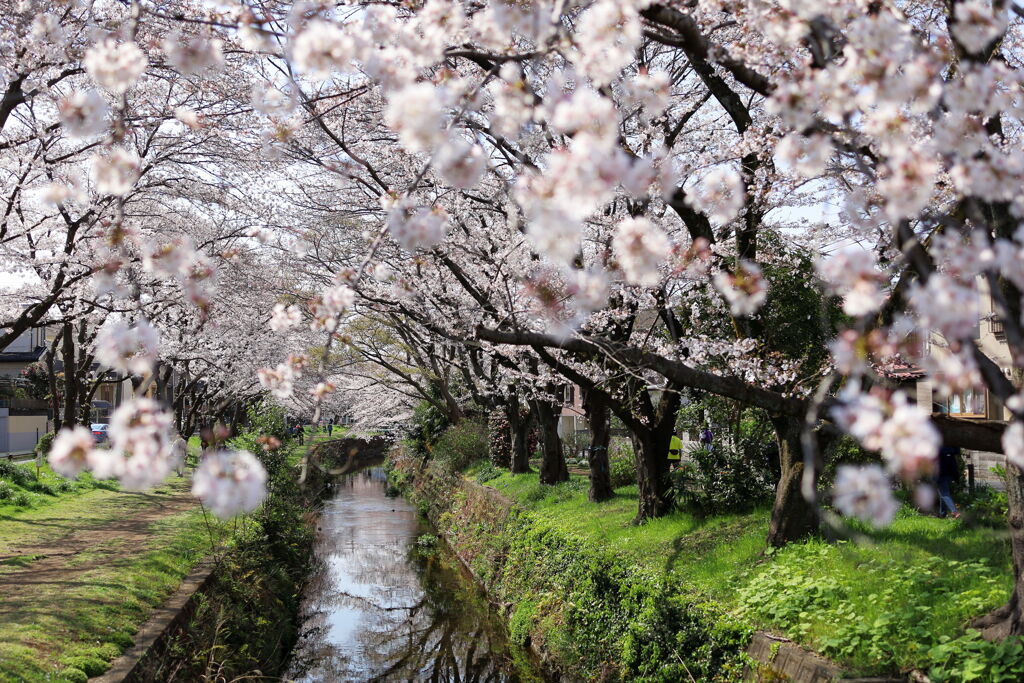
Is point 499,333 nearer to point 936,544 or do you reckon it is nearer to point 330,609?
point 936,544

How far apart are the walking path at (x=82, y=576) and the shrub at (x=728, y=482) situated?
6.19m

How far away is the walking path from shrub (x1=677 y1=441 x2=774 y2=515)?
20.3 feet

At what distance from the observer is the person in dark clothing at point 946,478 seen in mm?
8688

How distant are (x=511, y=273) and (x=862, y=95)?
23.2 ft

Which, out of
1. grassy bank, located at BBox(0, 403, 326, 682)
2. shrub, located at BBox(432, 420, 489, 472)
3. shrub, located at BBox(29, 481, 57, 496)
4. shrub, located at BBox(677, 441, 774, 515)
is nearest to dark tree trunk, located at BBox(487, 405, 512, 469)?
shrub, located at BBox(432, 420, 489, 472)

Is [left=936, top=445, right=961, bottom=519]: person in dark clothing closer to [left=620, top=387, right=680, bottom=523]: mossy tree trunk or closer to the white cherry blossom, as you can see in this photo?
[left=620, top=387, right=680, bottom=523]: mossy tree trunk

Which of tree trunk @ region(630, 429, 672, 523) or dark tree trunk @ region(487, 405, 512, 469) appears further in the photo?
dark tree trunk @ region(487, 405, 512, 469)

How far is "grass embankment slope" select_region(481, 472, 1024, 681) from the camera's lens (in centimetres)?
497

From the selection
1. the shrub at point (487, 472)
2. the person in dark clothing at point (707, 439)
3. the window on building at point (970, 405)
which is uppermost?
the window on building at point (970, 405)

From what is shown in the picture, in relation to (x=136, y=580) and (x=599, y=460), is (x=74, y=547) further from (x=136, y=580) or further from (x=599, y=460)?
(x=599, y=460)

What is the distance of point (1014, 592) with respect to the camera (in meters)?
4.87

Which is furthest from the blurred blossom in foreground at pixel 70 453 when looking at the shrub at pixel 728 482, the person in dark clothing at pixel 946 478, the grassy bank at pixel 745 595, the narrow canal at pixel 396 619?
the person in dark clothing at pixel 946 478

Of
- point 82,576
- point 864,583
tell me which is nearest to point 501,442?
point 82,576

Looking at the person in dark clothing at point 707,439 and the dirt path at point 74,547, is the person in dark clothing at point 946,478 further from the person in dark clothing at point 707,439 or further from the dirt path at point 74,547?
the dirt path at point 74,547
